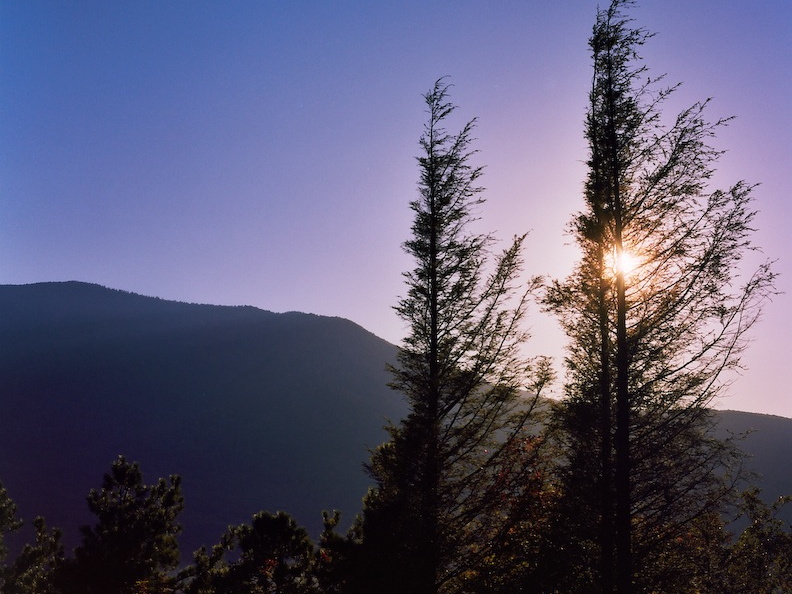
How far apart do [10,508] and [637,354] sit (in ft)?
108

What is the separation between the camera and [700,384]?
10086mm

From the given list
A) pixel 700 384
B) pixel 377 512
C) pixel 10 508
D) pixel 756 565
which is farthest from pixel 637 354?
pixel 10 508

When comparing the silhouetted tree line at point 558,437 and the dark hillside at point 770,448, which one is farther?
the dark hillside at point 770,448

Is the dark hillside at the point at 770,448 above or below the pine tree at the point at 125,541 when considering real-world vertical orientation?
below

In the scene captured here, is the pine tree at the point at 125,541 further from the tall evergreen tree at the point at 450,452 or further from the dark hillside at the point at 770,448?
the dark hillside at the point at 770,448

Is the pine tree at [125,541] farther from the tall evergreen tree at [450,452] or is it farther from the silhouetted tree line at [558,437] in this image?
the tall evergreen tree at [450,452]

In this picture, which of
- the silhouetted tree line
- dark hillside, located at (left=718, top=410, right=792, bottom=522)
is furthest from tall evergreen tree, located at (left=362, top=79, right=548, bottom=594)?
dark hillside, located at (left=718, top=410, right=792, bottom=522)

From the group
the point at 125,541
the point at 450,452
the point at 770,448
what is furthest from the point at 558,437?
the point at 770,448

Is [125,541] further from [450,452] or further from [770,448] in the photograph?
[770,448]

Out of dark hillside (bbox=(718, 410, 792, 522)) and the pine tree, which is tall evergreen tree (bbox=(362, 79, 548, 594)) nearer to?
the pine tree

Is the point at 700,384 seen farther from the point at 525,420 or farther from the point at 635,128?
the point at 635,128

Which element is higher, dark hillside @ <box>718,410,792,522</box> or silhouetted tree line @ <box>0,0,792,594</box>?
silhouetted tree line @ <box>0,0,792,594</box>

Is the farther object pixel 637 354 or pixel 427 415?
pixel 427 415

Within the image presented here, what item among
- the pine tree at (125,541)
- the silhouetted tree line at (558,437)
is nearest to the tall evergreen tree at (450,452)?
the silhouetted tree line at (558,437)
